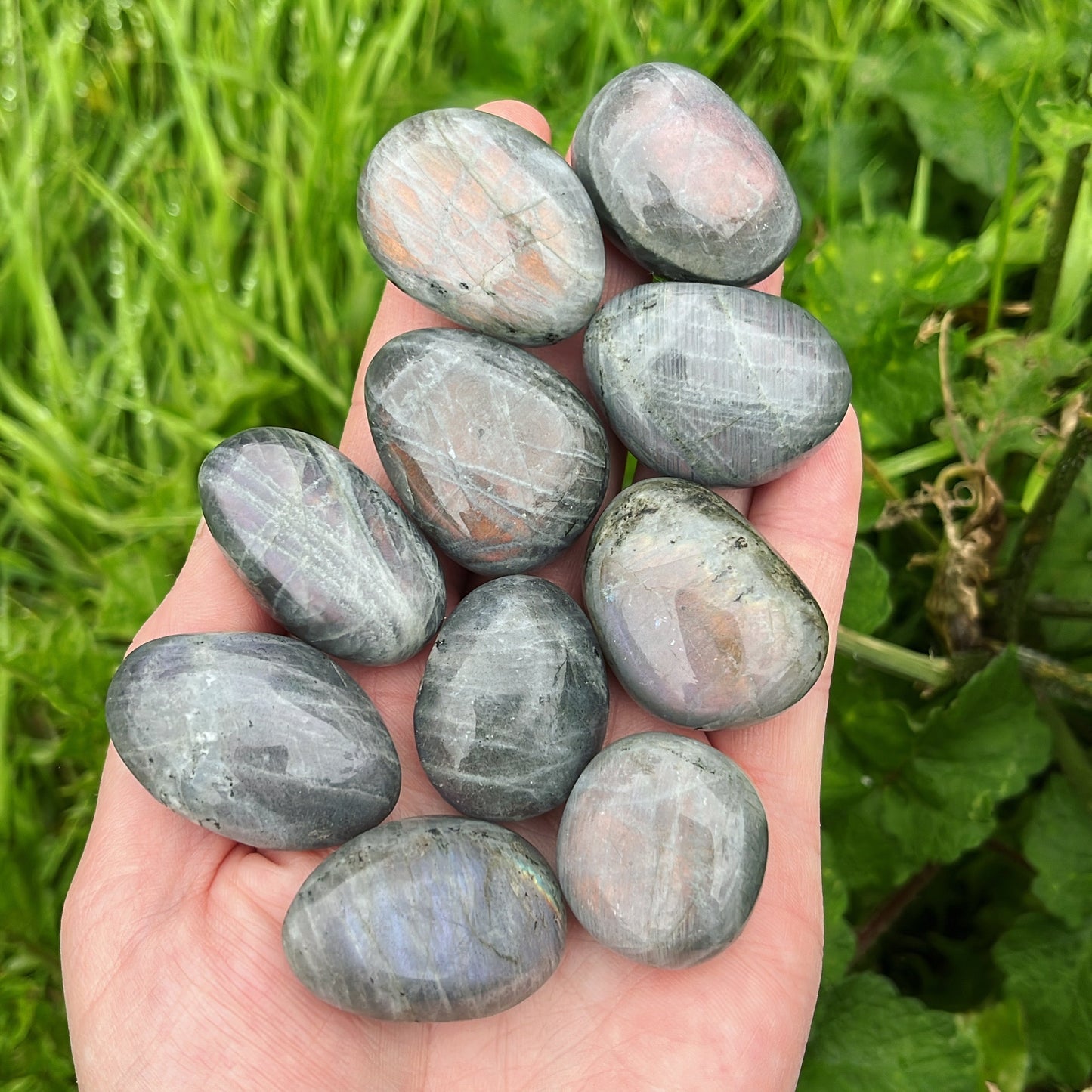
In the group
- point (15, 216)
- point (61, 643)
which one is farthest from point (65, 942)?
point (15, 216)

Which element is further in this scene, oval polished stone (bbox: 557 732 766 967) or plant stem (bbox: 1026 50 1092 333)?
plant stem (bbox: 1026 50 1092 333)

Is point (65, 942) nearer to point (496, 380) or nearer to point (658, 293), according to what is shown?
point (496, 380)

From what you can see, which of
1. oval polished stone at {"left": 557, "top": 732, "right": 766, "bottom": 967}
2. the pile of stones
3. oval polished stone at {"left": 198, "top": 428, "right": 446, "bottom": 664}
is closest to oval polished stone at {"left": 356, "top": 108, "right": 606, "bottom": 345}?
the pile of stones

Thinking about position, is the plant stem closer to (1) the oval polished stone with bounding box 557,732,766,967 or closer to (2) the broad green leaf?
(2) the broad green leaf

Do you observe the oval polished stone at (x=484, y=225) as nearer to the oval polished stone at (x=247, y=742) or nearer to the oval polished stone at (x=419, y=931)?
the oval polished stone at (x=247, y=742)

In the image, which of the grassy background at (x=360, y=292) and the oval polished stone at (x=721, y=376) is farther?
the grassy background at (x=360, y=292)

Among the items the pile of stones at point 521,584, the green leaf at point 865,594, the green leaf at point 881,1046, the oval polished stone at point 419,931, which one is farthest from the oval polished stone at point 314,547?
the green leaf at point 881,1046

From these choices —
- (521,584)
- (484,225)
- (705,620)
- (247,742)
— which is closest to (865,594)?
(705,620)
